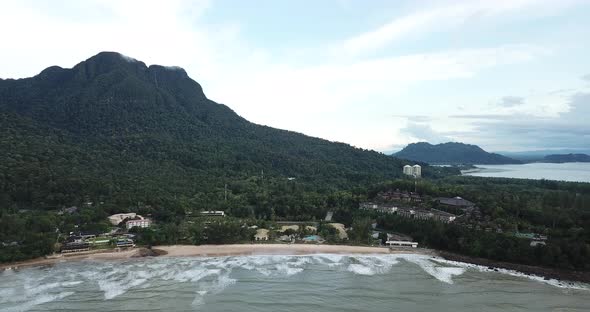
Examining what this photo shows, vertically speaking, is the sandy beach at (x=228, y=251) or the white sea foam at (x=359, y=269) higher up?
the sandy beach at (x=228, y=251)

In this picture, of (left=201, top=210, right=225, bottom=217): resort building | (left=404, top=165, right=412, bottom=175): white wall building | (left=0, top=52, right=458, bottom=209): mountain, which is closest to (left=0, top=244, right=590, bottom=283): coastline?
(left=201, top=210, right=225, bottom=217): resort building

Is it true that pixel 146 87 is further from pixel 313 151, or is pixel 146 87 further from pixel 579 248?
pixel 579 248

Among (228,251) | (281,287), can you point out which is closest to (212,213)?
(228,251)

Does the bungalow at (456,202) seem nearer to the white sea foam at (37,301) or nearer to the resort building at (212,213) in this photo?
the resort building at (212,213)

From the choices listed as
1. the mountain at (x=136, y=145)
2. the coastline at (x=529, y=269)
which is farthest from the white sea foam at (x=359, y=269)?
the mountain at (x=136, y=145)

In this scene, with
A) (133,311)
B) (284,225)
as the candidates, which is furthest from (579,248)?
(133,311)

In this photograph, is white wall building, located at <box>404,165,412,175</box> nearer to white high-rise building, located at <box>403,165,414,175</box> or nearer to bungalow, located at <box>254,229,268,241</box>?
white high-rise building, located at <box>403,165,414,175</box>
